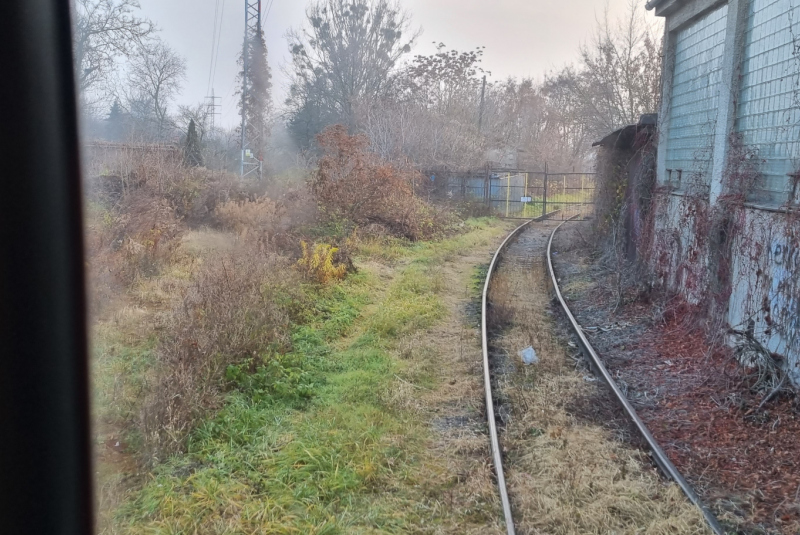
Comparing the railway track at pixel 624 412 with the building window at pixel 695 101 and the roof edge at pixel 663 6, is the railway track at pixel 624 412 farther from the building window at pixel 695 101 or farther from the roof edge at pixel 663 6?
the roof edge at pixel 663 6

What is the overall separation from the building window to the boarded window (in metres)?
1.10

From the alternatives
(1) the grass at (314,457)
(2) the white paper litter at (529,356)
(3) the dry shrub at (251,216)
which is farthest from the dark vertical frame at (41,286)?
(3) the dry shrub at (251,216)

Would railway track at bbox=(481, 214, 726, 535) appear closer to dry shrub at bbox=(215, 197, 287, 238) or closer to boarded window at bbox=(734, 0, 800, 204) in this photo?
boarded window at bbox=(734, 0, 800, 204)

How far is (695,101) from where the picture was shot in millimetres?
10844

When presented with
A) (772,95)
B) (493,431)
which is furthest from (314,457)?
(772,95)

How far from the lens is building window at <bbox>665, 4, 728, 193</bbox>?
988cm

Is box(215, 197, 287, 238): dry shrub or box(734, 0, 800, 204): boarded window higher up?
box(734, 0, 800, 204): boarded window

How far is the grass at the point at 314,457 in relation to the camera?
453cm

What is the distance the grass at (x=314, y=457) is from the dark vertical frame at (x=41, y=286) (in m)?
0.55

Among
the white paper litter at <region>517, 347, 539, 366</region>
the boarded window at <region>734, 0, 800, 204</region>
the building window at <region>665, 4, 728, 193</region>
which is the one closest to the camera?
the boarded window at <region>734, 0, 800, 204</region>

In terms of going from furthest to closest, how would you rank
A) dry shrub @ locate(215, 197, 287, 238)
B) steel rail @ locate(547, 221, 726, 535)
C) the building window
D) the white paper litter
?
1. dry shrub @ locate(215, 197, 287, 238)
2. the building window
3. the white paper litter
4. steel rail @ locate(547, 221, 726, 535)

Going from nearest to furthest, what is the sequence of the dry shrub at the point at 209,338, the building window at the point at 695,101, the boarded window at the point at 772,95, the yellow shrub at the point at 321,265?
the dry shrub at the point at 209,338 < the boarded window at the point at 772,95 < the building window at the point at 695,101 < the yellow shrub at the point at 321,265

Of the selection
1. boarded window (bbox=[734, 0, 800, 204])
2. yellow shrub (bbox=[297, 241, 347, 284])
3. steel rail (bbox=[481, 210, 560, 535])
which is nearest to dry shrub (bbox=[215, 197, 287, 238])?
yellow shrub (bbox=[297, 241, 347, 284])

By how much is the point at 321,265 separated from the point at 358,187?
667 cm
